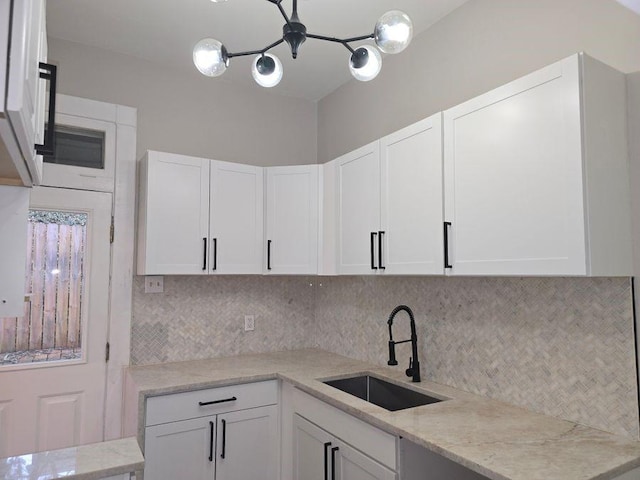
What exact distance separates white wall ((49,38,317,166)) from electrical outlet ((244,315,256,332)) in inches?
44.4

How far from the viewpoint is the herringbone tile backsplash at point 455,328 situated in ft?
5.36

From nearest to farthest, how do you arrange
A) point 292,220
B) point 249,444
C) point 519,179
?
point 519,179 → point 249,444 → point 292,220

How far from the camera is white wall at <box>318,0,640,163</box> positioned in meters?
1.69

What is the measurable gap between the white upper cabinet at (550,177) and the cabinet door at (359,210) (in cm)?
60

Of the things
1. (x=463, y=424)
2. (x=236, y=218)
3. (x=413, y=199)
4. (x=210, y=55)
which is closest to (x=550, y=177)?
(x=413, y=199)

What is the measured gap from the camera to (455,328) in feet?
7.38

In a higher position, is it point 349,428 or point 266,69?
point 266,69

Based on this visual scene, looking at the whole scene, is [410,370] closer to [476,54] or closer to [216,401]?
[216,401]

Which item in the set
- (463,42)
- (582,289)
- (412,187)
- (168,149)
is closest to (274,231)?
(168,149)

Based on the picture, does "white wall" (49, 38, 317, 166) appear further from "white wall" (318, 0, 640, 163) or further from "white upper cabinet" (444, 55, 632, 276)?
"white upper cabinet" (444, 55, 632, 276)

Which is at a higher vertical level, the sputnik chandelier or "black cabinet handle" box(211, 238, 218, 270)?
the sputnik chandelier

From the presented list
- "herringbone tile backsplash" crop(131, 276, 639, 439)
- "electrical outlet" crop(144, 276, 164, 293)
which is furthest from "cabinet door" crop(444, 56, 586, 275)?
"electrical outlet" crop(144, 276, 164, 293)

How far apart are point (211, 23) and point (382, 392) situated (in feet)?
7.57

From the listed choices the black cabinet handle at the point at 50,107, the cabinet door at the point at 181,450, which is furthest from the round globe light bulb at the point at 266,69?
the cabinet door at the point at 181,450
